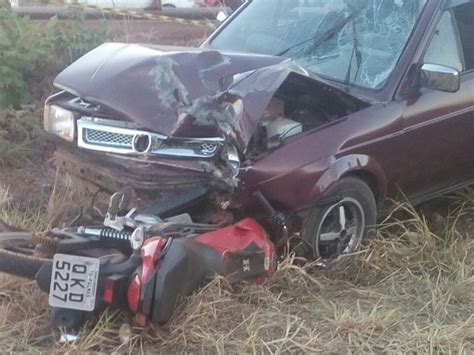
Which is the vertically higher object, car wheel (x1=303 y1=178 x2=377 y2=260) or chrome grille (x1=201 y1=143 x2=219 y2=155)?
chrome grille (x1=201 y1=143 x2=219 y2=155)

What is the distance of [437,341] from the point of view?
397cm

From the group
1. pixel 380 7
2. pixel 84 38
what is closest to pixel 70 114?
pixel 380 7

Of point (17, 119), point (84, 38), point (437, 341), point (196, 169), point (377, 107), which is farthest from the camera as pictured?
point (84, 38)

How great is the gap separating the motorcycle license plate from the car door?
234 centimetres

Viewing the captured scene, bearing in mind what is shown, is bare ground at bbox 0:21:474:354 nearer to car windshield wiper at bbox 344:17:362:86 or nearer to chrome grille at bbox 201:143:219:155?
chrome grille at bbox 201:143:219:155

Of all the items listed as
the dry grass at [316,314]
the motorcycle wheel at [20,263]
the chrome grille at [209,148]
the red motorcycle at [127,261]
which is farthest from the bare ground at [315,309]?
the chrome grille at [209,148]

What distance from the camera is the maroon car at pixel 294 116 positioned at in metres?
4.42

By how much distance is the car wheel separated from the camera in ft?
15.7

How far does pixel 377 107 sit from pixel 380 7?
0.82 m

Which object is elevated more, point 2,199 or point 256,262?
point 256,262

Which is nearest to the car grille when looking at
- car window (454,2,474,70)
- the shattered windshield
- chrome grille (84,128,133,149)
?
chrome grille (84,128,133,149)

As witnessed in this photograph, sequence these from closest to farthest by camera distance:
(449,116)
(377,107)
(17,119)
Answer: (377,107) < (449,116) < (17,119)

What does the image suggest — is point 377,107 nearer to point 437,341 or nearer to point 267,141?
point 267,141

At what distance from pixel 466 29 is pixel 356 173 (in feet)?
4.76
